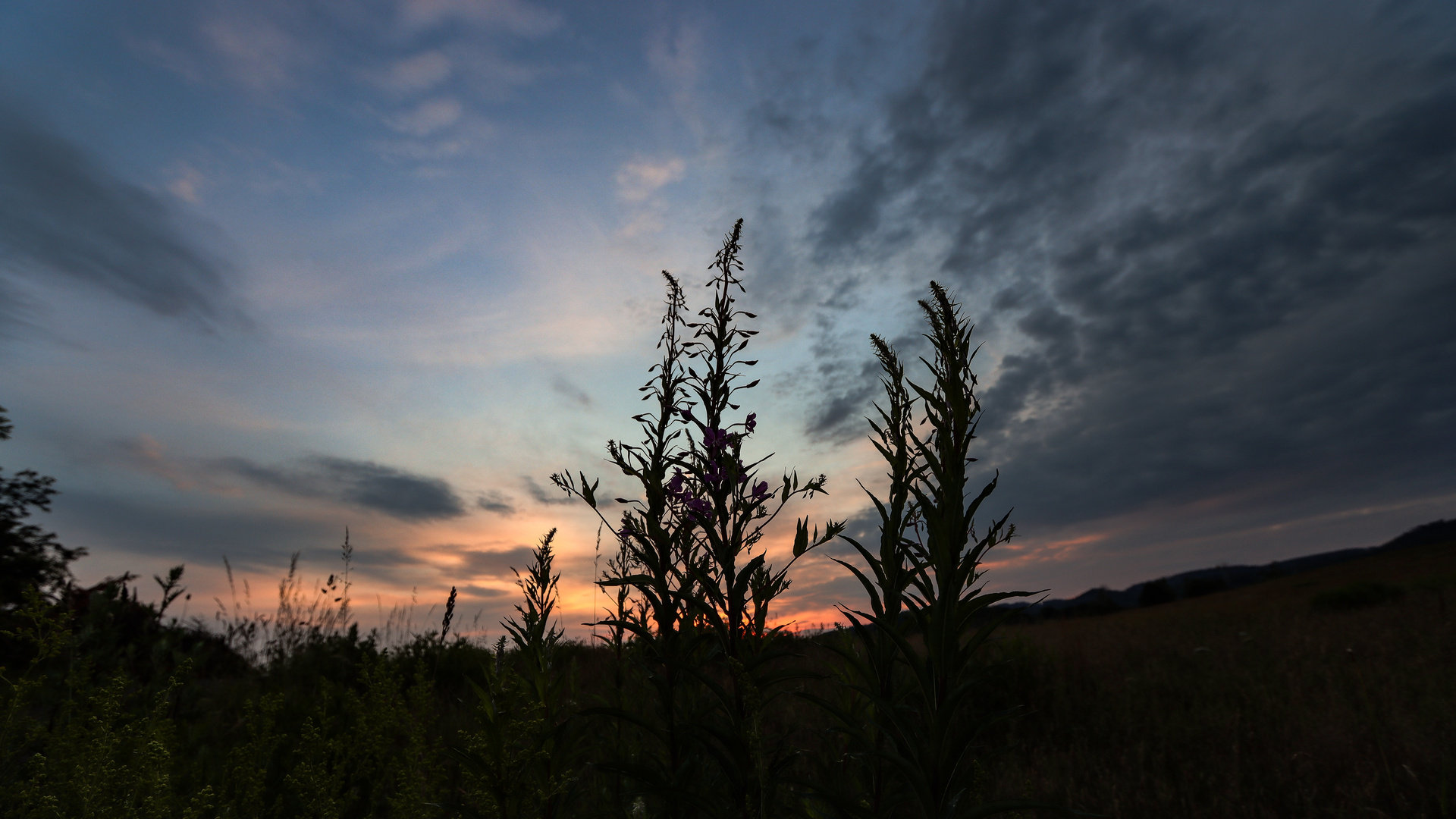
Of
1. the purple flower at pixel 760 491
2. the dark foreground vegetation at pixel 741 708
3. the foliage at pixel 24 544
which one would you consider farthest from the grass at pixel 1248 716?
the foliage at pixel 24 544

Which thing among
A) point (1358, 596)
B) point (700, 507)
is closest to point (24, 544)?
point (700, 507)

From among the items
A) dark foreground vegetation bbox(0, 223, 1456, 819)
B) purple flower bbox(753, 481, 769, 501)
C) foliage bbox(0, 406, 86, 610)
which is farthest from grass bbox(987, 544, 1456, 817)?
foliage bbox(0, 406, 86, 610)

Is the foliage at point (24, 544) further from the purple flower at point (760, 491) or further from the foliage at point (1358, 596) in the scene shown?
the foliage at point (1358, 596)

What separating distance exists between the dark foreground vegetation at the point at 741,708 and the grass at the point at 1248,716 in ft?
0.12

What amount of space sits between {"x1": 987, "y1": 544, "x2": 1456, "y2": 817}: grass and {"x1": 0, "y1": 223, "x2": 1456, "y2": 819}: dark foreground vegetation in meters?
0.04

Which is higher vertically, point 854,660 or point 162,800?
point 854,660

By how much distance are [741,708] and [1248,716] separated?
635cm

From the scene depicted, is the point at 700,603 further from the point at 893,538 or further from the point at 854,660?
the point at 893,538

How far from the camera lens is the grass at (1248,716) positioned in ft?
14.6

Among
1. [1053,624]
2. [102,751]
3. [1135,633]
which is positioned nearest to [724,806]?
[102,751]

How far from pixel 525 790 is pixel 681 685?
0.77 metres

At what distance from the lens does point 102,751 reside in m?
2.15

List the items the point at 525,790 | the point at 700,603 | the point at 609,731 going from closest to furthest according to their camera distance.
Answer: the point at 700,603 → the point at 525,790 → the point at 609,731

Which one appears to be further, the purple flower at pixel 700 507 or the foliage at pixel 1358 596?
the foliage at pixel 1358 596
